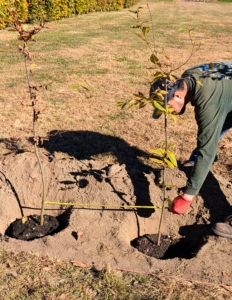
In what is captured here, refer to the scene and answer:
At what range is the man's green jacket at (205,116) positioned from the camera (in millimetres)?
2803

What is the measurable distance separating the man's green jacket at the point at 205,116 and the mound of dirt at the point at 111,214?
23.0 inches

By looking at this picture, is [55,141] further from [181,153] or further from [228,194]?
[228,194]

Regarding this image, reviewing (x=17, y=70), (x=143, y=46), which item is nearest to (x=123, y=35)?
(x=143, y=46)

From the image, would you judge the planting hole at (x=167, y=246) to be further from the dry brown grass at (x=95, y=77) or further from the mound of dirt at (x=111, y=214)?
the dry brown grass at (x=95, y=77)

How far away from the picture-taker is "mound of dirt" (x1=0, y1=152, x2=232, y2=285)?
2.86 metres

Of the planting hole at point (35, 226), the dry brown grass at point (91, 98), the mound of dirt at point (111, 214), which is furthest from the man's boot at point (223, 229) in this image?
the planting hole at point (35, 226)

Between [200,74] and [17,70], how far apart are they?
20.5ft

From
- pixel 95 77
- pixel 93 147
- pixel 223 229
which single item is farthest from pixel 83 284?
pixel 95 77

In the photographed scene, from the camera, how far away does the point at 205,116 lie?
2.82 meters

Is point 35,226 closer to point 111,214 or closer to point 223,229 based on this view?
point 111,214

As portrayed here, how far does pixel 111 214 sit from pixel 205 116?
3.86ft

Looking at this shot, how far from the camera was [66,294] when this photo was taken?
2.49 metres

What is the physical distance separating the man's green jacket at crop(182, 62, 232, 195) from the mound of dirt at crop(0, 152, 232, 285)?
585mm

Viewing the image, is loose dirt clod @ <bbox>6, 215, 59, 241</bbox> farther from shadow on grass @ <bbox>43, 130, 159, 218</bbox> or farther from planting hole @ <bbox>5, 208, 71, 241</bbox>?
shadow on grass @ <bbox>43, 130, 159, 218</bbox>
